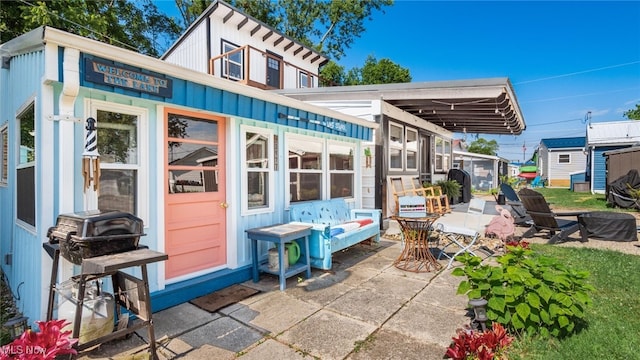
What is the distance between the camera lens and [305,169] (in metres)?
5.45

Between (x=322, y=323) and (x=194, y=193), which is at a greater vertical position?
(x=194, y=193)

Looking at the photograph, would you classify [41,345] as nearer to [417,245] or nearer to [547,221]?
[417,245]

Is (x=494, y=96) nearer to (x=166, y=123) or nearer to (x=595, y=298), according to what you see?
(x=595, y=298)

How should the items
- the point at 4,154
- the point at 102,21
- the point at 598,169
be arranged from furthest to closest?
1. the point at 598,169
2. the point at 102,21
3. the point at 4,154

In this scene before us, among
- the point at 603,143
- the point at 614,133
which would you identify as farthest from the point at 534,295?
the point at 614,133

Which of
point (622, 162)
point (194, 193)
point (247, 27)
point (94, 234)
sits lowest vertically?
point (94, 234)

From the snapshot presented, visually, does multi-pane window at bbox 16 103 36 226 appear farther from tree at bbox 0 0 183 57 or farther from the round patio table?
tree at bbox 0 0 183 57

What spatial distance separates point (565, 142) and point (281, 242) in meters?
30.0

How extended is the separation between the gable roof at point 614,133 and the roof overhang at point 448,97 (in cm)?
1230

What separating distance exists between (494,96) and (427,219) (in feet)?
9.81

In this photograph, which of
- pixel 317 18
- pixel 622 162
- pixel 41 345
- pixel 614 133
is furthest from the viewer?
pixel 317 18

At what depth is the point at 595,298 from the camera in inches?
136

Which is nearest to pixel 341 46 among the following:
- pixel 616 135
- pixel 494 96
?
pixel 616 135

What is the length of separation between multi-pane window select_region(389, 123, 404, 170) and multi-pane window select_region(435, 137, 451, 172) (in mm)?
3269
